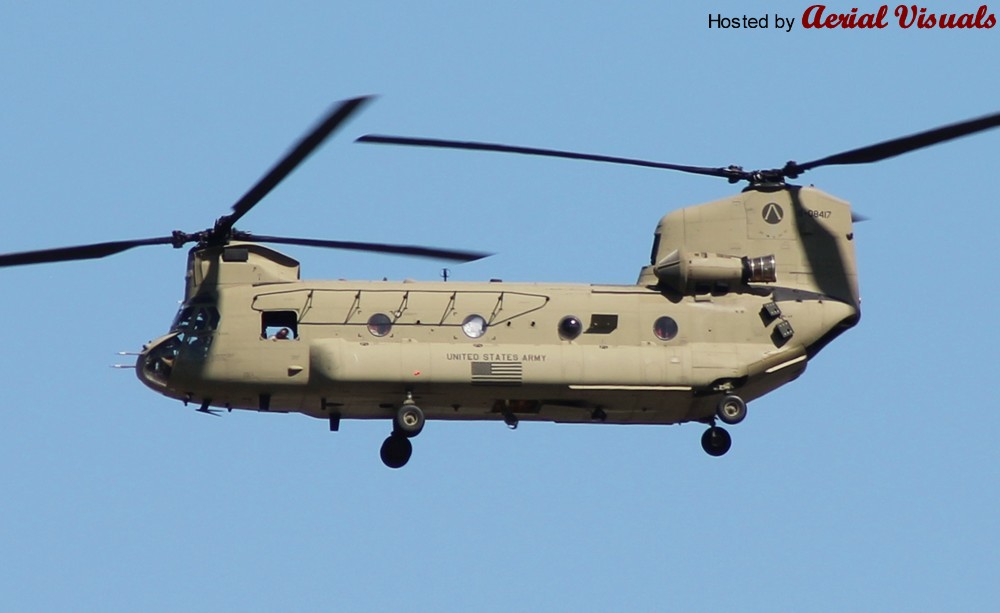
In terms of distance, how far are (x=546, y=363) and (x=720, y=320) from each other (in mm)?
3409

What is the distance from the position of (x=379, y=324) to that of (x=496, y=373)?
236 cm

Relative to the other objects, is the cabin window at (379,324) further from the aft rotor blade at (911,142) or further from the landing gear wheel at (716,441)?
the aft rotor blade at (911,142)

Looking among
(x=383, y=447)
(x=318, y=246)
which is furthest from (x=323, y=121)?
(x=383, y=447)

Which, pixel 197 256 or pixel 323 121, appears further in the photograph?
pixel 197 256

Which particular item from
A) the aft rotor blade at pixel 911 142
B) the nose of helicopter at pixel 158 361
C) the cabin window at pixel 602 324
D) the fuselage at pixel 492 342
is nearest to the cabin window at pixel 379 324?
the fuselage at pixel 492 342

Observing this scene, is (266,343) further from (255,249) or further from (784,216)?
(784,216)

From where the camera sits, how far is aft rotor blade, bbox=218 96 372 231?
3128cm

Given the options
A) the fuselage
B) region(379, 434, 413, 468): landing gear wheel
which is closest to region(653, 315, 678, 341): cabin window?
the fuselage

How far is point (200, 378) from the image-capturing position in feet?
117

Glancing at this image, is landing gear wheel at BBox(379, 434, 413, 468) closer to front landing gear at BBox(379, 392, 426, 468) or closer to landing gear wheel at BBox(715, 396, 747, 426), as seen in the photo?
front landing gear at BBox(379, 392, 426, 468)

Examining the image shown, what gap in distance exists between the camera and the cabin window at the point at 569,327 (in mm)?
36281

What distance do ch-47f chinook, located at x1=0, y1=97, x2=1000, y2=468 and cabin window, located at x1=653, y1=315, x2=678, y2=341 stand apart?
1.0 inches

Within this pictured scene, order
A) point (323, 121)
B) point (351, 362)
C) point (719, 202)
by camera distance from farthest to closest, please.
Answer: point (719, 202), point (351, 362), point (323, 121)

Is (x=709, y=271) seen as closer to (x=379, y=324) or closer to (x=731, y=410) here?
(x=731, y=410)
